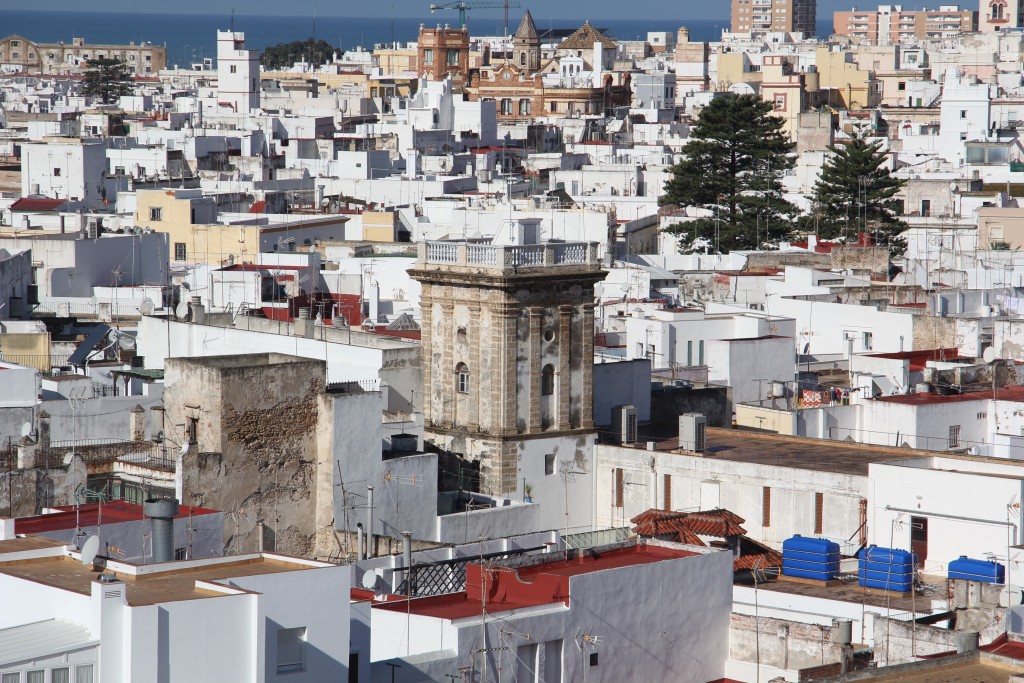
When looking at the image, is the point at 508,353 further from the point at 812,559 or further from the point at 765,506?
the point at 812,559

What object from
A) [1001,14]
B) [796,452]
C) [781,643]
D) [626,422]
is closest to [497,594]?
[781,643]

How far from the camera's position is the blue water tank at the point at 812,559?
26.7 meters

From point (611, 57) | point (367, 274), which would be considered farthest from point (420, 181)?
point (611, 57)

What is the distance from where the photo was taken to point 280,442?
26906mm

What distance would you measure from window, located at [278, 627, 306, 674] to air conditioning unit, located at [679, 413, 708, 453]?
42.7ft

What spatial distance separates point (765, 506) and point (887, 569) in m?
4.11

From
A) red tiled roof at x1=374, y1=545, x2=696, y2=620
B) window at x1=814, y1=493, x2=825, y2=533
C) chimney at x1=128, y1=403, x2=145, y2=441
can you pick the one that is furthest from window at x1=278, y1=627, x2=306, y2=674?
window at x1=814, y1=493, x2=825, y2=533

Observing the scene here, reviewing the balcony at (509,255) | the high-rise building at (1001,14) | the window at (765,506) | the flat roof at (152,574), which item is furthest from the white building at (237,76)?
the flat roof at (152,574)

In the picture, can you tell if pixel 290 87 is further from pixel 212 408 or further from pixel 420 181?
pixel 212 408

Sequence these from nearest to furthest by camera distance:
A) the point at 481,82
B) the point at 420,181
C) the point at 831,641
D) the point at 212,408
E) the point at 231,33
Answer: the point at 831,641, the point at 212,408, the point at 420,181, the point at 231,33, the point at 481,82

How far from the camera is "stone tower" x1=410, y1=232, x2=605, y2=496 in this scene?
1207 inches

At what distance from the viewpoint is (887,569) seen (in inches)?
1021

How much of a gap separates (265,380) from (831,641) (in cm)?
779

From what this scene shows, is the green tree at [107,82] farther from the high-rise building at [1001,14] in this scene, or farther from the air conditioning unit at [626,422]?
the air conditioning unit at [626,422]
